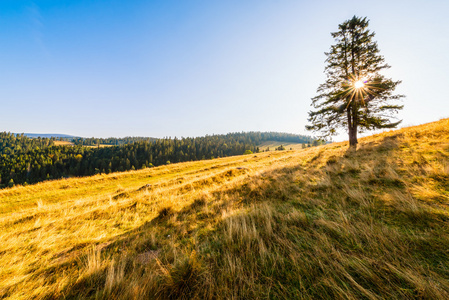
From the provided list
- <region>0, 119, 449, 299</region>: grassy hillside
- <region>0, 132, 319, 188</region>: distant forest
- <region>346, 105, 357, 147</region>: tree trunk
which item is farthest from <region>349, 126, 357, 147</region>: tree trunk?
<region>0, 132, 319, 188</region>: distant forest

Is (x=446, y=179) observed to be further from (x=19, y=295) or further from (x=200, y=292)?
(x=19, y=295)

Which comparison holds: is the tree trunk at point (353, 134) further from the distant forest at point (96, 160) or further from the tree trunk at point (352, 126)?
the distant forest at point (96, 160)

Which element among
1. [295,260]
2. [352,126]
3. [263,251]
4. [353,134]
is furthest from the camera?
[352,126]

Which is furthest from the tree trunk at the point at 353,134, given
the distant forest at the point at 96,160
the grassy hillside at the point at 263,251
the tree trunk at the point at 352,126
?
the distant forest at the point at 96,160

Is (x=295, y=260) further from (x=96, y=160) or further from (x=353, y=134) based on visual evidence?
(x=96, y=160)

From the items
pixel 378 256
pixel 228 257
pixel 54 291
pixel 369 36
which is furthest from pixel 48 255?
pixel 369 36

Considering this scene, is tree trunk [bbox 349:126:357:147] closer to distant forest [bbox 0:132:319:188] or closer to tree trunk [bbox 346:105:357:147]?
tree trunk [bbox 346:105:357:147]

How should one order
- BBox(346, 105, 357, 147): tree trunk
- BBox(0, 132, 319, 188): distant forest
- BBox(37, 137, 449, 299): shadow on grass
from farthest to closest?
BBox(0, 132, 319, 188): distant forest → BBox(346, 105, 357, 147): tree trunk → BBox(37, 137, 449, 299): shadow on grass

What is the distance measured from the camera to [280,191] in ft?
16.9

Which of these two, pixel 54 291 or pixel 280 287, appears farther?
pixel 54 291

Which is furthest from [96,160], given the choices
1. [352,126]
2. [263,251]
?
[352,126]

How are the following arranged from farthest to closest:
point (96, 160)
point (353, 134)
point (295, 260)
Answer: point (96, 160) → point (353, 134) → point (295, 260)

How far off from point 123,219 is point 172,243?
285 centimetres

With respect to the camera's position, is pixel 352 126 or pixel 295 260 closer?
pixel 295 260
